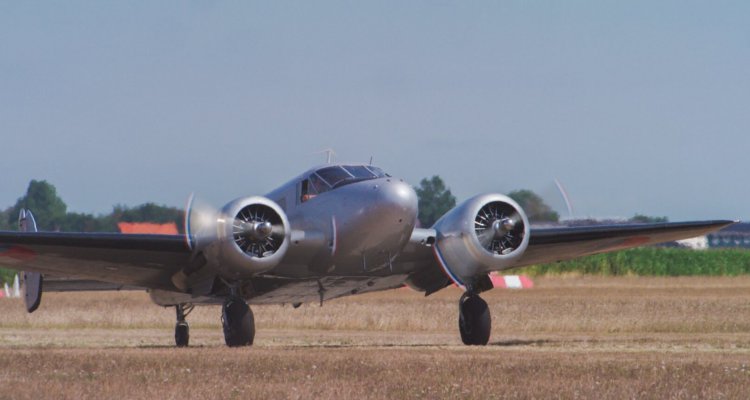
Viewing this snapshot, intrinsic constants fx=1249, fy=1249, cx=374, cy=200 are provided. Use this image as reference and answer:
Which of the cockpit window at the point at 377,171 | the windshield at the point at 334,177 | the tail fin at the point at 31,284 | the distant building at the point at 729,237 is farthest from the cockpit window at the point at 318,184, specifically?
the distant building at the point at 729,237

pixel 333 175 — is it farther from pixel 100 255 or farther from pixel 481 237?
pixel 100 255

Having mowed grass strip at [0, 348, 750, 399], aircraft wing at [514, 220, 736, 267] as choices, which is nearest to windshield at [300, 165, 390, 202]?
aircraft wing at [514, 220, 736, 267]

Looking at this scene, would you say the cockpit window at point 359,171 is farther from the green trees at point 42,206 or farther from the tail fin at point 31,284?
the green trees at point 42,206

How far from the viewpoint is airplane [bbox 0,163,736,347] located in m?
22.3

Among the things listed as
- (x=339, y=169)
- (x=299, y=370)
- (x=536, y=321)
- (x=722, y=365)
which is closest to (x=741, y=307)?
(x=536, y=321)

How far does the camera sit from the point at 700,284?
5603cm

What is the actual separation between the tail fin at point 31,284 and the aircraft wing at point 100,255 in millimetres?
2611

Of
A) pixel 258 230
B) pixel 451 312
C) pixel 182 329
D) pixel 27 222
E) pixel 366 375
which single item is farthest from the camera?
pixel 451 312

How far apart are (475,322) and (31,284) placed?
1027 cm

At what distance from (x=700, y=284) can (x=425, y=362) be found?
4084 centimetres

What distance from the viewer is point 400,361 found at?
17.8m

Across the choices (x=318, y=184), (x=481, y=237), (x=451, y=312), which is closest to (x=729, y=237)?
(x=451, y=312)

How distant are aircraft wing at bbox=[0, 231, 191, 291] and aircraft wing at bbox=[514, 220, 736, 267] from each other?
6849mm

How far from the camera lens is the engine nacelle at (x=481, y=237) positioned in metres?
23.3
